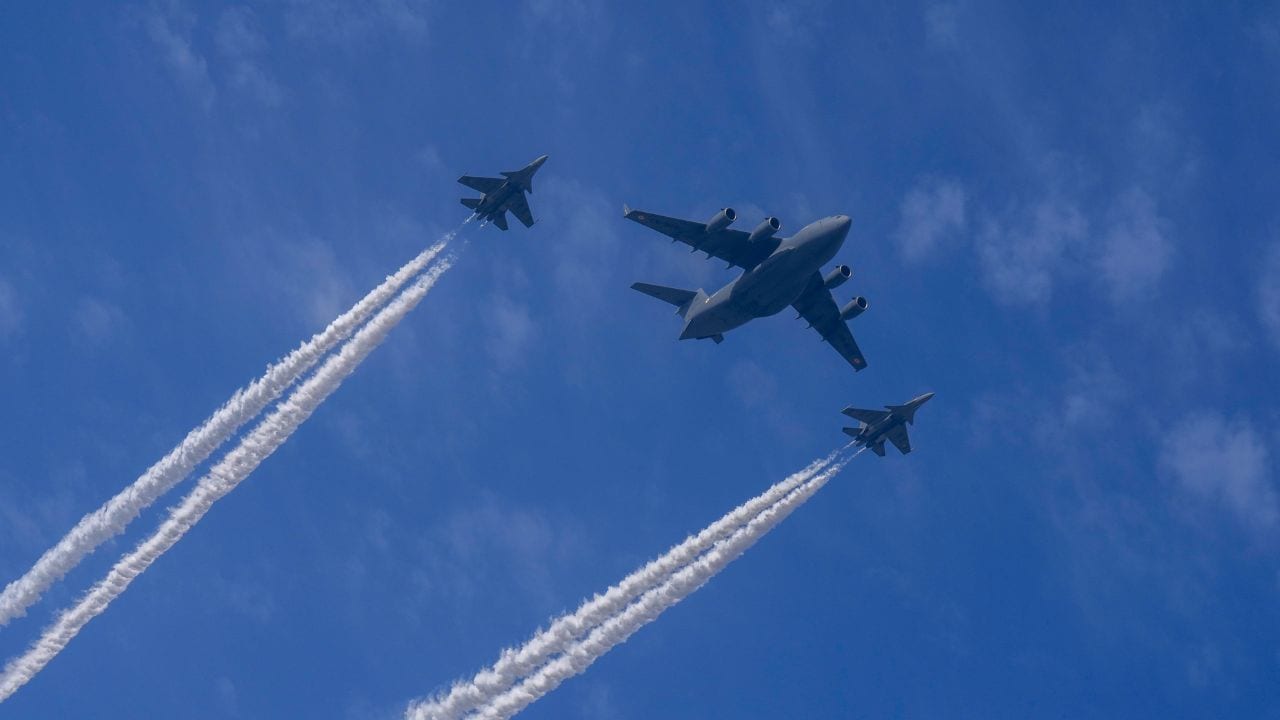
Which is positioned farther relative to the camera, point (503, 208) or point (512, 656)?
point (503, 208)

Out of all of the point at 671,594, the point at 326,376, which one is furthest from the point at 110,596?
the point at 671,594

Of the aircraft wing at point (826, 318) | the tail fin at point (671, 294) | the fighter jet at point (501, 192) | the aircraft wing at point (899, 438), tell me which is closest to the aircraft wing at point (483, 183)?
the fighter jet at point (501, 192)

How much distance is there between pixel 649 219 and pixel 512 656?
26364 millimetres

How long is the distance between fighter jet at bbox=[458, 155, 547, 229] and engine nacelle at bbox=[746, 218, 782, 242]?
1302 centimetres

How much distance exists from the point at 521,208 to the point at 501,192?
1.63 meters

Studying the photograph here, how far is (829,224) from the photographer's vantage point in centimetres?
6238

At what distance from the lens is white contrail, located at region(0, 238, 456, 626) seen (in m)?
60.1

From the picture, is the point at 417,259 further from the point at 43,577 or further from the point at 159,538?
the point at 43,577

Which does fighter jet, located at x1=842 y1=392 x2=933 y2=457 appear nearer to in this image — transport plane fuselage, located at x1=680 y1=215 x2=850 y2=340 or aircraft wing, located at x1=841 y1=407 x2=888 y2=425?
aircraft wing, located at x1=841 y1=407 x2=888 y2=425

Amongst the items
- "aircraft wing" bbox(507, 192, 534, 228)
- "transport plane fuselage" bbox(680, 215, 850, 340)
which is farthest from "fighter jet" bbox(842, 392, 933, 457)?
"aircraft wing" bbox(507, 192, 534, 228)

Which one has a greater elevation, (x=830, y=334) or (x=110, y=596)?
(x=110, y=596)

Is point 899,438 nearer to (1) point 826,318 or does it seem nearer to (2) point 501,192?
(1) point 826,318

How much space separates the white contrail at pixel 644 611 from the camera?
58.1 metres

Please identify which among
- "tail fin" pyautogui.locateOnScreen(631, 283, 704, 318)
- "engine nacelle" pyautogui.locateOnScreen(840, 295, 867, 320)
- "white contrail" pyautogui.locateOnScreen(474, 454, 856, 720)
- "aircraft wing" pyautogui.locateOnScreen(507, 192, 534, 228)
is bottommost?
"white contrail" pyautogui.locateOnScreen(474, 454, 856, 720)
